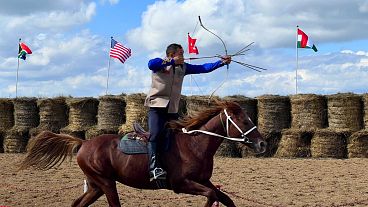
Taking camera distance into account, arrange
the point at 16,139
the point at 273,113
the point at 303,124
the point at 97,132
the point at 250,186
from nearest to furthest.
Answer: the point at 250,186 < the point at 303,124 < the point at 273,113 < the point at 97,132 < the point at 16,139

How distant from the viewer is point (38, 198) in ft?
35.7

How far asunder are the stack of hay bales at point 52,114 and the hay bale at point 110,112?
146 centimetres

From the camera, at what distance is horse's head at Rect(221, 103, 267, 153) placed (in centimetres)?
752

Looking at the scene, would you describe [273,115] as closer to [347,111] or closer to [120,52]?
[347,111]

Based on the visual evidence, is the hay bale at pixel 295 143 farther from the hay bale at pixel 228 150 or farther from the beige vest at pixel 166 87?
the beige vest at pixel 166 87

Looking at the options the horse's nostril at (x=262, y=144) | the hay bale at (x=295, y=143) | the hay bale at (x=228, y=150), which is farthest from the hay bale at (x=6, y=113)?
the horse's nostril at (x=262, y=144)

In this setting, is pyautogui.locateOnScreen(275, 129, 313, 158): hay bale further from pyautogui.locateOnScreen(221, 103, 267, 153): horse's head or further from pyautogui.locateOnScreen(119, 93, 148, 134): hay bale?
pyautogui.locateOnScreen(221, 103, 267, 153): horse's head

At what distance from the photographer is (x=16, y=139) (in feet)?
64.0

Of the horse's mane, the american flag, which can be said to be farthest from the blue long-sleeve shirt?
the american flag

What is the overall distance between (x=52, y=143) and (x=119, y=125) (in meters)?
9.84

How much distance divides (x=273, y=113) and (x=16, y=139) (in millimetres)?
8235

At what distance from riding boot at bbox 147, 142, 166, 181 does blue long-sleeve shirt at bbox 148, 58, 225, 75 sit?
976mm

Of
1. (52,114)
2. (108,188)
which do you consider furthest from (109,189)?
(52,114)

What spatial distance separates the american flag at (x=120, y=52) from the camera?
70.7ft
